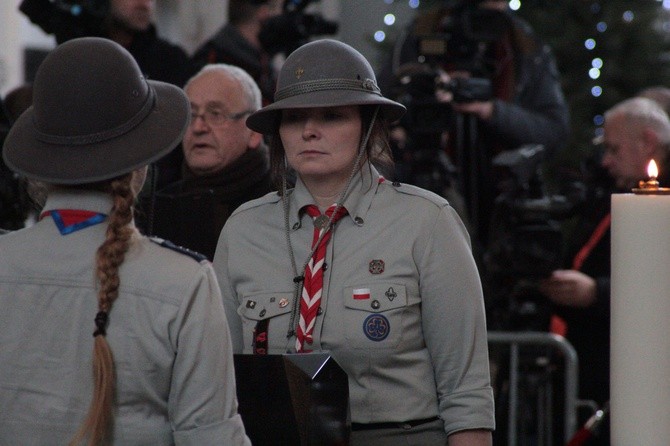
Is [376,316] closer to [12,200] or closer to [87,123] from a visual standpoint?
[87,123]

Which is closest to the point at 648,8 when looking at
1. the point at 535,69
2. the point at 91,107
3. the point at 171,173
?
the point at 535,69

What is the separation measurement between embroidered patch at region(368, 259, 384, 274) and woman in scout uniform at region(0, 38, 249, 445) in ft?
2.18

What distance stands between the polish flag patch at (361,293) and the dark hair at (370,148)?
331mm

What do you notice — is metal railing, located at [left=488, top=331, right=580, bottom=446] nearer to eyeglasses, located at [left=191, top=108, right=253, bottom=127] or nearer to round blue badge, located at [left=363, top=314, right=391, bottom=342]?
eyeglasses, located at [left=191, top=108, right=253, bottom=127]

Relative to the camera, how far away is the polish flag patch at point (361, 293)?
8.29 feet

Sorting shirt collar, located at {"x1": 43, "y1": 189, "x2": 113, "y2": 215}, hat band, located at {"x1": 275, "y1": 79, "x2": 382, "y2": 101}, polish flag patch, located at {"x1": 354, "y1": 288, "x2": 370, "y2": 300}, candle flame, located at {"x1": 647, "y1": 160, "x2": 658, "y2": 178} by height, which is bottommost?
polish flag patch, located at {"x1": 354, "y1": 288, "x2": 370, "y2": 300}

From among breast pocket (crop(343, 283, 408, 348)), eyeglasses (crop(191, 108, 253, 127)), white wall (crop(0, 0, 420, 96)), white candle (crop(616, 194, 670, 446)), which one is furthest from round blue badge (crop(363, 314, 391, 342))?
white wall (crop(0, 0, 420, 96))

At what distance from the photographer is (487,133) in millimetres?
5168

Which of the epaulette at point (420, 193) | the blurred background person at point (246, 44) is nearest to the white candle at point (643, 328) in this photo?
the epaulette at point (420, 193)

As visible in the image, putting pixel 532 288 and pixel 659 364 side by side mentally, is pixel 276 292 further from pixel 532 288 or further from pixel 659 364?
pixel 532 288

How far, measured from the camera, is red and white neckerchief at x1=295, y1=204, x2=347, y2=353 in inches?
99.4

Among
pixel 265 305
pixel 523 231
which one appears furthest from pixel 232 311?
pixel 523 231

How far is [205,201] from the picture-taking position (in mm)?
3549

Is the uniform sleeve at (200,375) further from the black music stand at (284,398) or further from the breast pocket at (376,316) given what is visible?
the breast pocket at (376,316)
